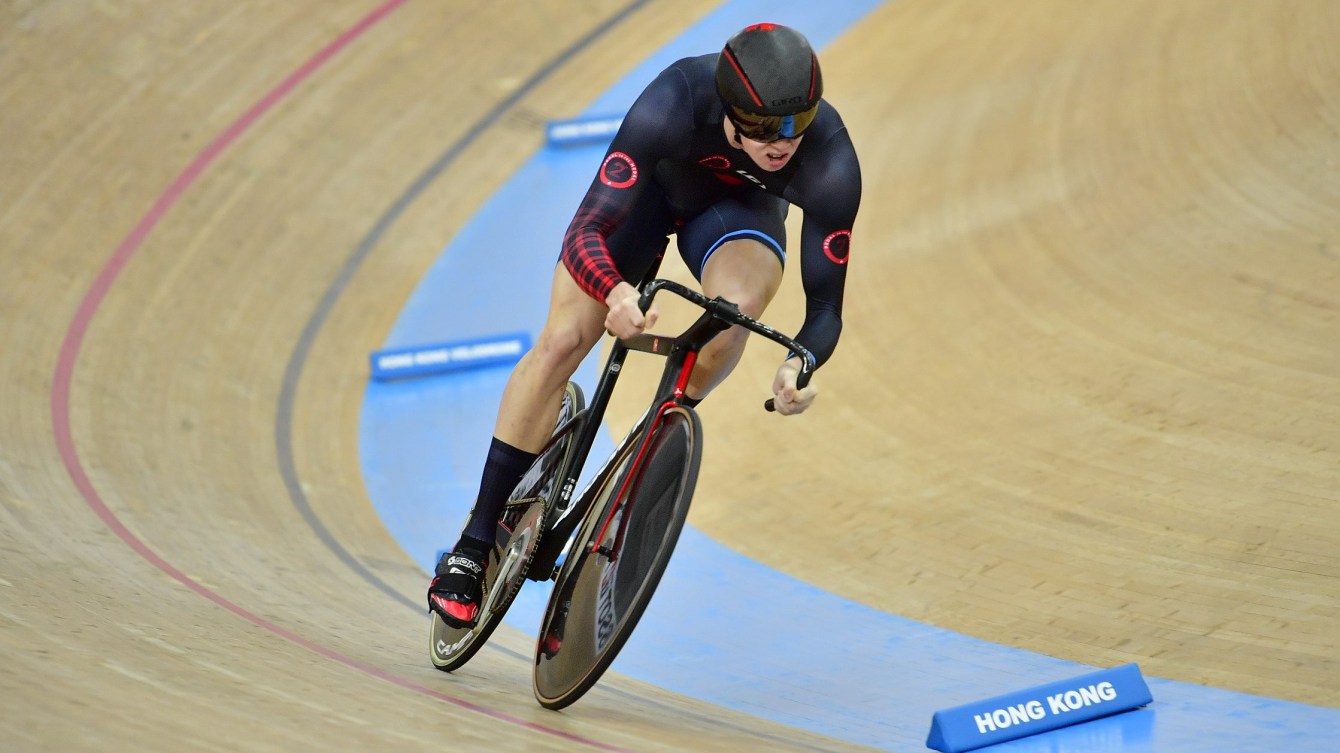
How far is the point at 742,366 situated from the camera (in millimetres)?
5270

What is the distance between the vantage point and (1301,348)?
459 cm

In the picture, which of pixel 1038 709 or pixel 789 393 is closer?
pixel 789 393

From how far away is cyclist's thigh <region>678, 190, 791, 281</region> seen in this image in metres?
2.88

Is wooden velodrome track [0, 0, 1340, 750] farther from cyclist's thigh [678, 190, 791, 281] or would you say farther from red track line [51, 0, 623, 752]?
cyclist's thigh [678, 190, 791, 281]

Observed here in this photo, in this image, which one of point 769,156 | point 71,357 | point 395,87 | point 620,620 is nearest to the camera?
point 620,620

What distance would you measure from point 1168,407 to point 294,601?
8.91 feet

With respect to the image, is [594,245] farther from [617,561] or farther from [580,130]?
[580,130]

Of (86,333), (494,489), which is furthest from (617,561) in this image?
(86,333)

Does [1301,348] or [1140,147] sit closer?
[1301,348]

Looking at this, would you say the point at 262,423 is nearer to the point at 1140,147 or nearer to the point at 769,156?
the point at 769,156

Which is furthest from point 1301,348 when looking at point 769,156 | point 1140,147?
point 769,156

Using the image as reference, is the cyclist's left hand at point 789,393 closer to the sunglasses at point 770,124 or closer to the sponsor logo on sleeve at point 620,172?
the sunglasses at point 770,124

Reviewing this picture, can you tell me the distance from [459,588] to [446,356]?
2.58 metres

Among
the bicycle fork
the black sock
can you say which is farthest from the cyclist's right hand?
the black sock
